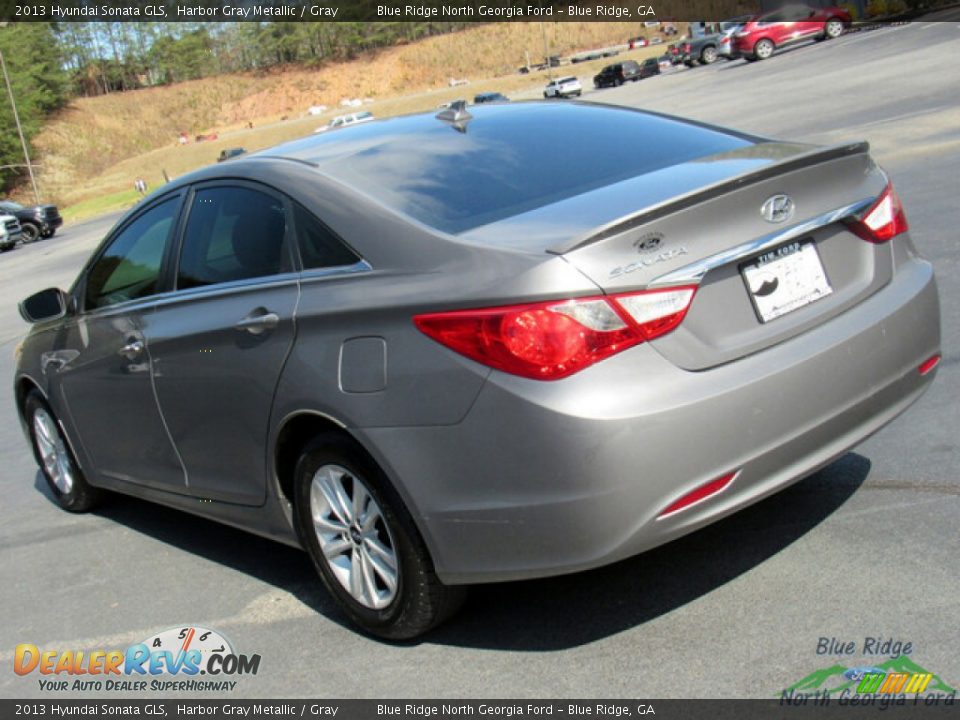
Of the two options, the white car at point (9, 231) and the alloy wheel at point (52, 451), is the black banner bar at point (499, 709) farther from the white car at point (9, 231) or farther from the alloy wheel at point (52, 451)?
the white car at point (9, 231)

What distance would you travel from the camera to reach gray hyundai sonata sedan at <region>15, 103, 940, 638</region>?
3279 mm

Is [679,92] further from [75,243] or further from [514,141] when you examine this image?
[514,141]

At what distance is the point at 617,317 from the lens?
326cm

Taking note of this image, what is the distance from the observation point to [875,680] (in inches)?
126

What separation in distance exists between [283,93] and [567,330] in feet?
463

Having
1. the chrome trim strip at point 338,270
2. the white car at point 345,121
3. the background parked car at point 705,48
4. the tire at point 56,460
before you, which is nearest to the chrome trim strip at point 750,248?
the chrome trim strip at point 338,270

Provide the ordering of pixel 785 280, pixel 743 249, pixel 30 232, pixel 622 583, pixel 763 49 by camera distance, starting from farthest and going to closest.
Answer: pixel 763 49
pixel 30 232
pixel 622 583
pixel 785 280
pixel 743 249

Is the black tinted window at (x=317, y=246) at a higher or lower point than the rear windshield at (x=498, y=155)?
lower

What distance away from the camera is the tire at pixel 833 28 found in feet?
146

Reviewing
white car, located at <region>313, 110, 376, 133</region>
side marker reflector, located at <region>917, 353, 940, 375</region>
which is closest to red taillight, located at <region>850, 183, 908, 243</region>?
side marker reflector, located at <region>917, 353, 940, 375</region>

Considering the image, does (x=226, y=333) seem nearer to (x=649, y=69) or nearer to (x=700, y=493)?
(x=700, y=493)

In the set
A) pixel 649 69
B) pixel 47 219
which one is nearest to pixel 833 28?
pixel 649 69

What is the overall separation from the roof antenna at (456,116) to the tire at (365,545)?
148cm

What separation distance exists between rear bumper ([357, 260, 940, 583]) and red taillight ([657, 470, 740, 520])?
0.02 m
